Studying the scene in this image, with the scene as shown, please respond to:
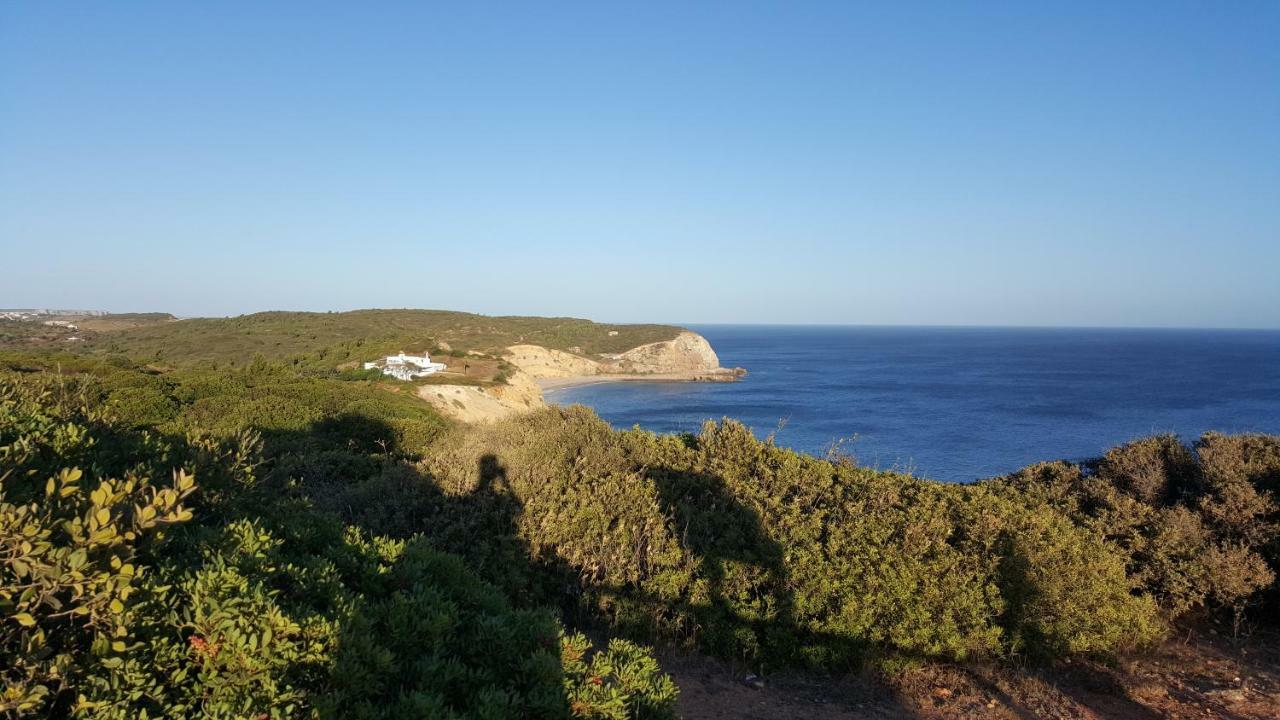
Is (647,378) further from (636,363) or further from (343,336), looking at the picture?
(343,336)

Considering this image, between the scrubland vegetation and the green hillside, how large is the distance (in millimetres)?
32247

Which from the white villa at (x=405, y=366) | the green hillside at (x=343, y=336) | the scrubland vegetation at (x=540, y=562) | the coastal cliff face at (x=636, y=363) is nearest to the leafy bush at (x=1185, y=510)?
the scrubland vegetation at (x=540, y=562)

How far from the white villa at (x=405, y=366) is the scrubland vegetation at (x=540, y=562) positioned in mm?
26928

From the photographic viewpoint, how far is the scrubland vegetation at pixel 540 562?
2748 mm

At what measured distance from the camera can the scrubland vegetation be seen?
275 cm

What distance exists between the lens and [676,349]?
104 meters

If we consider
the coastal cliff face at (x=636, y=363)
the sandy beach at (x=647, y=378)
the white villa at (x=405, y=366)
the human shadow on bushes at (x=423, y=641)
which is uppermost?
the human shadow on bushes at (x=423, y=641)

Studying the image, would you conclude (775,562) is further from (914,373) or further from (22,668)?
(914,373)

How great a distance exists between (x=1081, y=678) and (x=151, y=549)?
348 inches

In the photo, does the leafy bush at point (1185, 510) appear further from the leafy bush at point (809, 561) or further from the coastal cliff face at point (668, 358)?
the coastal cliff face at point (668, 358)

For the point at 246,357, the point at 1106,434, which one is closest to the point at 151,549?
the point at 1106,434

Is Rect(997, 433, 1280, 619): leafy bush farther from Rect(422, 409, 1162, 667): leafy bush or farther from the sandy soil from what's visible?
the sandy soil

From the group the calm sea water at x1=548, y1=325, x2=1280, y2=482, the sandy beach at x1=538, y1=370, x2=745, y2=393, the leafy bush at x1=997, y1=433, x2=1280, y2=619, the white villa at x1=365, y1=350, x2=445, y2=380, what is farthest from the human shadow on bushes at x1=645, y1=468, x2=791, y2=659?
the sandy beach at x1=538, y1=370, x2=745, y2=393

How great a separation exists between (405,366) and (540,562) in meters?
37.8
